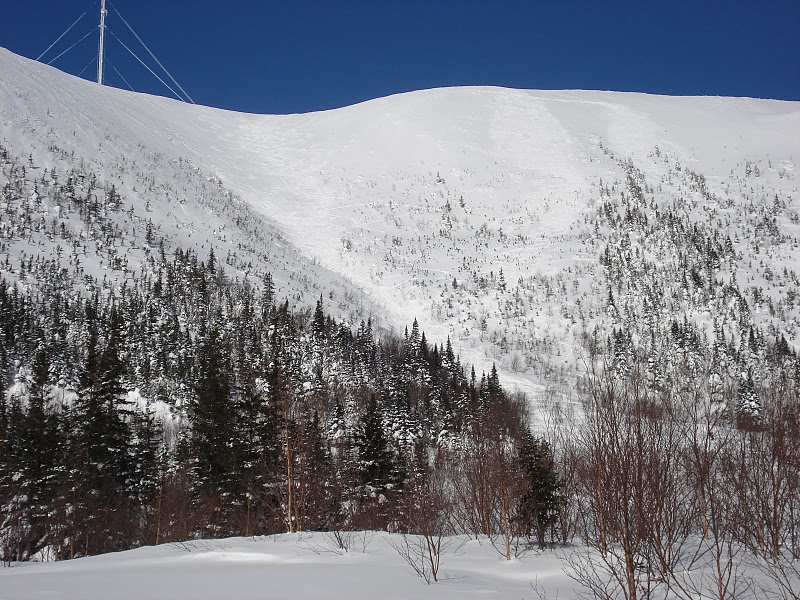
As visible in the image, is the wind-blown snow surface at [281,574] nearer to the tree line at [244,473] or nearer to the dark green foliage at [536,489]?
the tree line at [244,473]

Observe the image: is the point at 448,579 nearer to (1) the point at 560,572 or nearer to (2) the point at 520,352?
(1) the point at 560,572

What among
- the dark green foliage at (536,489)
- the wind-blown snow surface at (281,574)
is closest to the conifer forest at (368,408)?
the dark green foliage at (536,489)

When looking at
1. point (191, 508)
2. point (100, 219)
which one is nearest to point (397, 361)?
point (191, 508)

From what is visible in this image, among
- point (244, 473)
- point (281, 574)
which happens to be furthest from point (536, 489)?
point (244, 473)

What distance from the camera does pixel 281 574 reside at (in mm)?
10047

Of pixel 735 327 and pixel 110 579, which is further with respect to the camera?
pixel 735 327

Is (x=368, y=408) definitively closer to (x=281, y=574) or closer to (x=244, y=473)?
(x=244, y=473)

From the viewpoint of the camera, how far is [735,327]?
16000cm

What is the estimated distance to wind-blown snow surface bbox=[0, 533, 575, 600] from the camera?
8.62 meters

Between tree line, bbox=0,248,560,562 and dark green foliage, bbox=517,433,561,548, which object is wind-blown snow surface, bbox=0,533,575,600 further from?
dark green foliage, bbox=517,433,561,548

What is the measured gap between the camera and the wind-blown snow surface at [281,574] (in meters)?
8.62

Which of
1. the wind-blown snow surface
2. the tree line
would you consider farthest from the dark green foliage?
the wind-blown snow surface

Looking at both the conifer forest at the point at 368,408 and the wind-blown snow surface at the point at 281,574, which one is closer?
the wind-blown snow surface at the point at 281,574

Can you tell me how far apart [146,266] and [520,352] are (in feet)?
359
